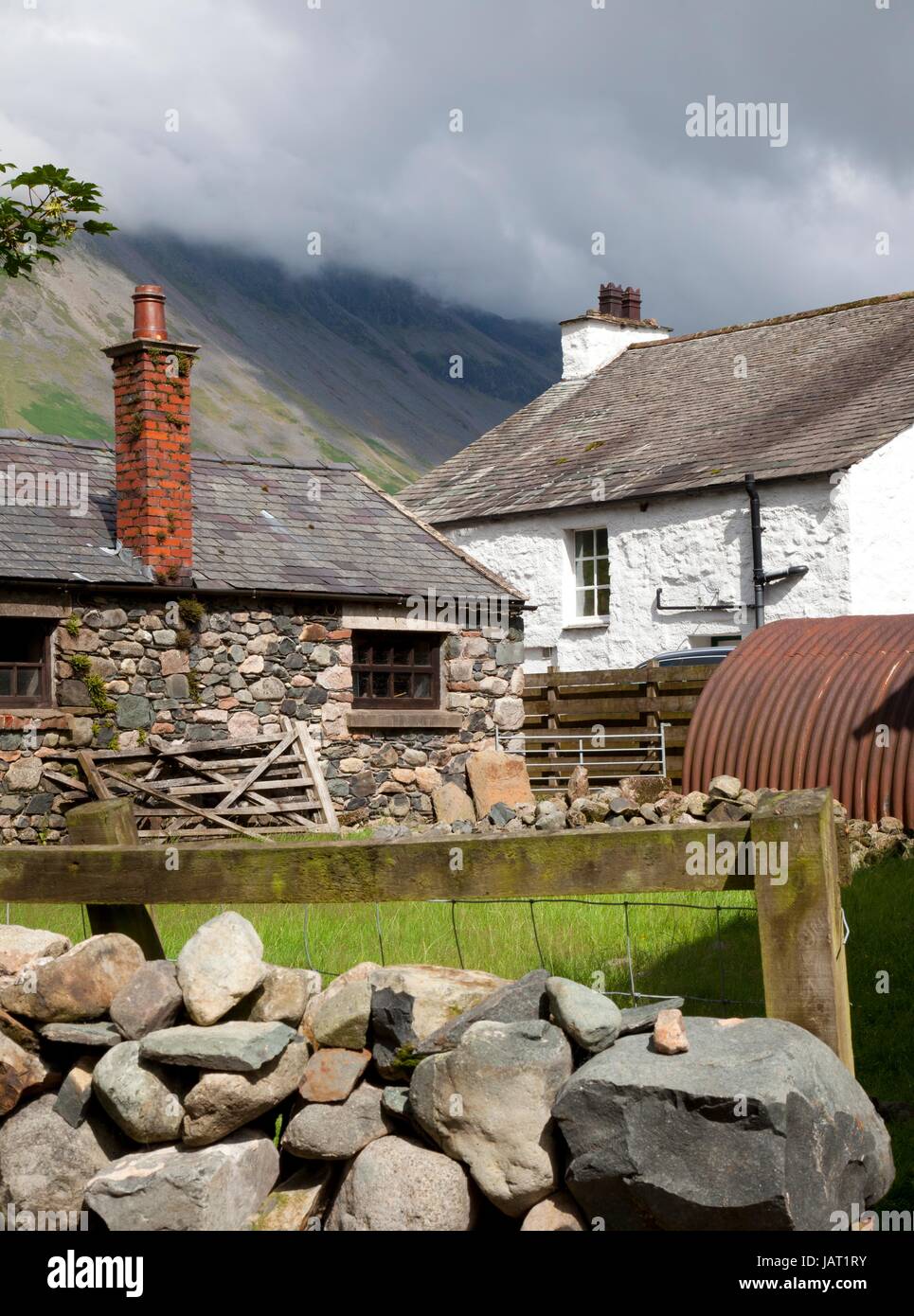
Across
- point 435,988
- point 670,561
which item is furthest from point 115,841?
point 670,561

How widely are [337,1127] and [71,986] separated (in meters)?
1.08

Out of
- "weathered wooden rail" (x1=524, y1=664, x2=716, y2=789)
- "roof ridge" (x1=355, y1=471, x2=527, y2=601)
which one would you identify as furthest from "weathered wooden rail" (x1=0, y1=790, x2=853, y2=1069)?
"roof ridge" (x1=355, y1=471, x2=527, y2=601)

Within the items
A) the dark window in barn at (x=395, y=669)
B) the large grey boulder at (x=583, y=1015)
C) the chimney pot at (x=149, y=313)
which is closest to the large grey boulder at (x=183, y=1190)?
the large grey boulder at (x=583, y=1015)

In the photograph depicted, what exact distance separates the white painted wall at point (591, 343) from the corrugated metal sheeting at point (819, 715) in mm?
16685

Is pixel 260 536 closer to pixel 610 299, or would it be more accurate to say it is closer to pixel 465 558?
pixel 465 558

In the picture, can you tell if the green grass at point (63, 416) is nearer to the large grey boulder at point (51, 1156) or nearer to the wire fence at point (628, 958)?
the wire fence at point (628, 958)

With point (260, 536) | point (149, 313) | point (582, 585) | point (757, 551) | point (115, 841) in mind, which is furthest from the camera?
point (582, 585)

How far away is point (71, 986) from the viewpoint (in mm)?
4926

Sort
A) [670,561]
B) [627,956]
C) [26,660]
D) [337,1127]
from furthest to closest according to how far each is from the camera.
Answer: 1. [670,561]
2. [26,660]
3. [627,956]
4. [337,1127]

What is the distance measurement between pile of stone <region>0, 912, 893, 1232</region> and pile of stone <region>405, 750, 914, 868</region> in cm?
Answer: 573

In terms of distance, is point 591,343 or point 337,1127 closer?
point 337,1127

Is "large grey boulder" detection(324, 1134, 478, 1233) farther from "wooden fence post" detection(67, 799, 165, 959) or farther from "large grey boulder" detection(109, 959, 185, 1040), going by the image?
"wooden fence post" detection(67, 799, 165, 959)

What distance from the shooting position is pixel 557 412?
30141 mm

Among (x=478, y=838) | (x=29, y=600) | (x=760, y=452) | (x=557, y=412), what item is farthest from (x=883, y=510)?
(x=478, y=838)
